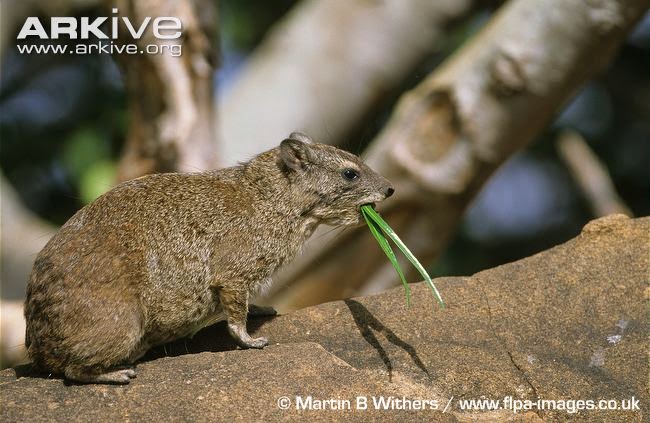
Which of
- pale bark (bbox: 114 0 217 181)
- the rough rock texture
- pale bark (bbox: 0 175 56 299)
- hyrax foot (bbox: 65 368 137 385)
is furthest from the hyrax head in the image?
pale bark (bbox: 0 175 56 299)

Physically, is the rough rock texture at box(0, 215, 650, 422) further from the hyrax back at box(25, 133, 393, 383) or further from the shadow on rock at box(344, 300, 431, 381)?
the hyrax back at box(25, 133, 393, 383)

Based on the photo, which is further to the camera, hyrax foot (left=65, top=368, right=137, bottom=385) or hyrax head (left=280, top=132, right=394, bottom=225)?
hyrax head (left=280, top=132, right=394, bottom=225)

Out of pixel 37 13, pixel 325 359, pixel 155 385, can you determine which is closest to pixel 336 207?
pixel 325 359

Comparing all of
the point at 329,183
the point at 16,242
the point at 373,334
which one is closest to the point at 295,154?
the point at 329,183

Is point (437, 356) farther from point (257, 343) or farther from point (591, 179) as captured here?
Answer: point (591, 179)

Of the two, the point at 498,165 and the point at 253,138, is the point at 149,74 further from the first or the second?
the point at 498,165

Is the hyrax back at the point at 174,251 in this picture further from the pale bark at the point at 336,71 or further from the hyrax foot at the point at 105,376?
the pale bark at the point at 336,71

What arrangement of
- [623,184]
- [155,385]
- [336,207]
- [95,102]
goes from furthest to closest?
[623,184] < [95,102] < [336,207] < [155,385]
